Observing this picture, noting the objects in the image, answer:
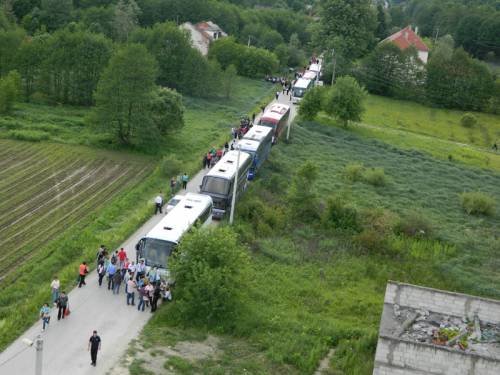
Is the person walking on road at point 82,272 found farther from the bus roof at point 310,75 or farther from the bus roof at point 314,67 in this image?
the bus roof at point 314,67

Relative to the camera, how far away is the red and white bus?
1965 inches

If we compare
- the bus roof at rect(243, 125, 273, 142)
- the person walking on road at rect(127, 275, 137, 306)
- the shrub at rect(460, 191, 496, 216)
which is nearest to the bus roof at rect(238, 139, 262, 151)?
the bus roof at rect(243, 125, 273, 142)

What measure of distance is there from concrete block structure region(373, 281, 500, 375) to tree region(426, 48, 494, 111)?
65.7 m

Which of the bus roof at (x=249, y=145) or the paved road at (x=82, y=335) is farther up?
the bus roof at (x=249, y=145)

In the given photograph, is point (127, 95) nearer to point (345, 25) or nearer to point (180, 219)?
point (180, 219)

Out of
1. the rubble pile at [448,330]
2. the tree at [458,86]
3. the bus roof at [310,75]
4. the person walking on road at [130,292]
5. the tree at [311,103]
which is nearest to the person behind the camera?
the rubble pile at [448,330]

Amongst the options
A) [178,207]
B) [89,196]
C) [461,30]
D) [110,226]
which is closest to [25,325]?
[178,207]

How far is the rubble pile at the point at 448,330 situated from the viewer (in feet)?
67.7

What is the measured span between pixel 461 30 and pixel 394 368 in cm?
11419

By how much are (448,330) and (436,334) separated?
0.49m

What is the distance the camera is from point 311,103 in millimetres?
60719

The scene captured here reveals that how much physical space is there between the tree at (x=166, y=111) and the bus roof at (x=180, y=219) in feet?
63.0

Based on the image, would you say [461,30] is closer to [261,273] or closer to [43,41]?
[43,41]

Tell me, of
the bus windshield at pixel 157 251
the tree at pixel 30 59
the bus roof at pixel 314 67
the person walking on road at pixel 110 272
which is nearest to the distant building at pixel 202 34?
the bus roof at pixel 314 67
